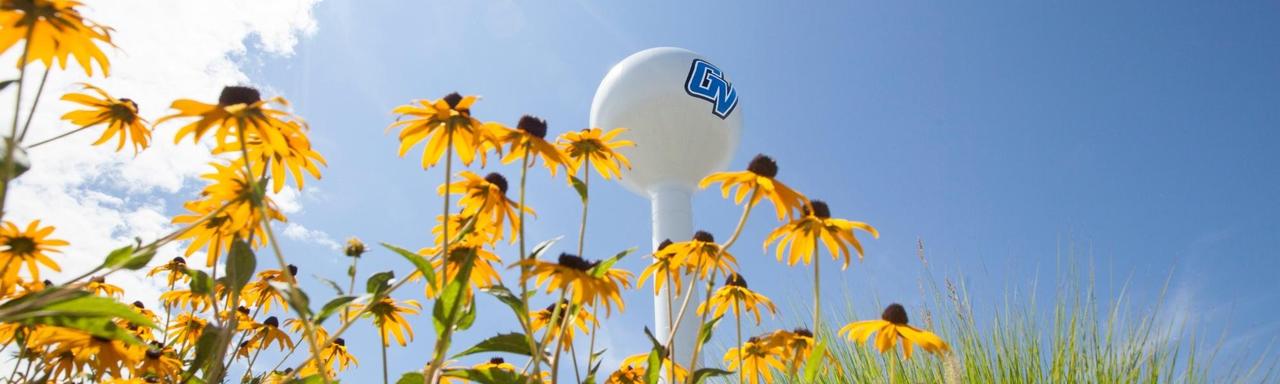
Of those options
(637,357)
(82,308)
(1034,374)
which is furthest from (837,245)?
(1034,374)

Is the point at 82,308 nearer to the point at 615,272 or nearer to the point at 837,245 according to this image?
the point at 615,272

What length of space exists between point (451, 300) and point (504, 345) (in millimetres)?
385

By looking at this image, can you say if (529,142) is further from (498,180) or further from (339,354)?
(339,354)

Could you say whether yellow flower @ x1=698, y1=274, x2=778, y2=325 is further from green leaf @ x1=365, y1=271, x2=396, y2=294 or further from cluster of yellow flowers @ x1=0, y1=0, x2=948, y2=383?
green leaf @ x1=365, y1=271, x2=396, y2=294

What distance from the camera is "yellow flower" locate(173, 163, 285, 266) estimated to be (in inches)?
72.1

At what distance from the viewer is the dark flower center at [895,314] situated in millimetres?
2580

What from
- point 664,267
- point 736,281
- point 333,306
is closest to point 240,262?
point 333,306

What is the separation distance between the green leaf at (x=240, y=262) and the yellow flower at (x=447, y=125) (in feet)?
1.34

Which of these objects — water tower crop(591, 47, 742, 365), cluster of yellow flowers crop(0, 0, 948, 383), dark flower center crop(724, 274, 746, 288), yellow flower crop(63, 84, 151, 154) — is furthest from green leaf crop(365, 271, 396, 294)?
water tower crop(591, 47, 742, 365)

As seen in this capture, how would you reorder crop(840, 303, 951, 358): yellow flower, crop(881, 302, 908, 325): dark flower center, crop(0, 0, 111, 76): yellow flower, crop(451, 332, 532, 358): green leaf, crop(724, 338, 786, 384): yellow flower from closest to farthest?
1. crop(0, 0, 111, 76): yellow flower
2. crop(451, 332, 532, 358): green leaf
3. crop(840, 303, 951, 358): yellow flower
4. crop(881, 302, 908, 325): dark flower center
5. crop(724, 338, 786, 384): yellow flower

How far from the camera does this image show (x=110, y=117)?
84.0 inches

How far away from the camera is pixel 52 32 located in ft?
5.45

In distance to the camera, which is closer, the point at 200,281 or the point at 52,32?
the point at 52,32

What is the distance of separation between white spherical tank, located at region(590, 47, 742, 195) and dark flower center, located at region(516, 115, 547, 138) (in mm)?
9791
